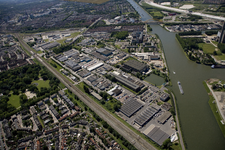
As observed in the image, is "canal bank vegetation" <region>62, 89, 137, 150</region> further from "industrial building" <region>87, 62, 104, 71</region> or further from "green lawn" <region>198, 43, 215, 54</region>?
"green lawn" <region>198, 43, 215, 54</region>

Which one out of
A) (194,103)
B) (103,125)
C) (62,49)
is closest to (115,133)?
(103,125)

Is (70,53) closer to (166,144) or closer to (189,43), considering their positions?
(189,43)

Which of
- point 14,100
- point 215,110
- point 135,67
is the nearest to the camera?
point 215,110

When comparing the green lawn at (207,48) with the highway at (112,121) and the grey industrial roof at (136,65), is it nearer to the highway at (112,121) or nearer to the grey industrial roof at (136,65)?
the grey industrial roof at (136,65)

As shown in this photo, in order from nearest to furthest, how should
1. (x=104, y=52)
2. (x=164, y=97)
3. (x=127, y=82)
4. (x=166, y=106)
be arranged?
(x=166, y=106)
(x=164, y=97)
(x=127, y=82)
(x=104, y=52)

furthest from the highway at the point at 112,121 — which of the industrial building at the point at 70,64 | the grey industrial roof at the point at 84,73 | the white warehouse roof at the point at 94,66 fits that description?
the white warehouse roof at the point at 94,66

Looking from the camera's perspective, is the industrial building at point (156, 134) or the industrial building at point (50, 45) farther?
the industrial building at point (50, 45)

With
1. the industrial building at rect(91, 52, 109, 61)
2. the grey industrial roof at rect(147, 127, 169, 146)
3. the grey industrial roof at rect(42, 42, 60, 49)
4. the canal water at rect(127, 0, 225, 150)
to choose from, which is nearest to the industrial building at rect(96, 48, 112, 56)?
the industrial building at rect(91, 52, 109, 61)

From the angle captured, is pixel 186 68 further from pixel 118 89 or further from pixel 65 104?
pixel 65 104
